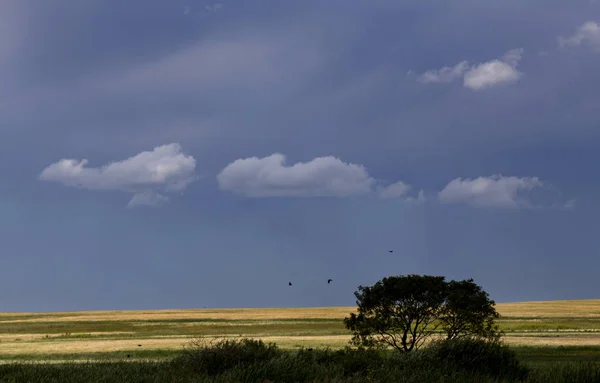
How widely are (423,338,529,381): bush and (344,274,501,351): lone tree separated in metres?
8.74

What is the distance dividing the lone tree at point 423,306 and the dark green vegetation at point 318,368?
890 cm

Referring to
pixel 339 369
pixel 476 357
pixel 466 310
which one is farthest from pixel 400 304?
pixel 339 369

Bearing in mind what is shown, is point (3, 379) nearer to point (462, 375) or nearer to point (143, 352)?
point (462, 375)

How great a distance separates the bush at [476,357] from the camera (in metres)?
23.4

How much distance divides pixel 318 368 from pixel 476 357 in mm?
6533

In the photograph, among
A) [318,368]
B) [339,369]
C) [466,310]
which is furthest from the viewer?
[466,310]

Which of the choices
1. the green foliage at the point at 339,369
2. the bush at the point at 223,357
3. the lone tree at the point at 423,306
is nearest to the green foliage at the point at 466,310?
the lone tree at the point at 423,306

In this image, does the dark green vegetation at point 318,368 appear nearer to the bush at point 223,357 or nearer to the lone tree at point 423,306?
the bush at point 223,357

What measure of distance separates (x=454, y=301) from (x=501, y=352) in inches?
362

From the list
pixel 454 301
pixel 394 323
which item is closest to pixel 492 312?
pixel 454 301

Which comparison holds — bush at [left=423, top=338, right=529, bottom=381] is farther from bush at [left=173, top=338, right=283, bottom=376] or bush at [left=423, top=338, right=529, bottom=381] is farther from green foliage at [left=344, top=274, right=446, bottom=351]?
green foliage at [left=344, top=274, right=446, bottom=351]

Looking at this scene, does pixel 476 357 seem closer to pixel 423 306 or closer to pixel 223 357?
pixel 223 357

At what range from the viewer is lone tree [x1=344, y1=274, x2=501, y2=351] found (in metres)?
34.0

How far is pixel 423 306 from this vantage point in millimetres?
34219
